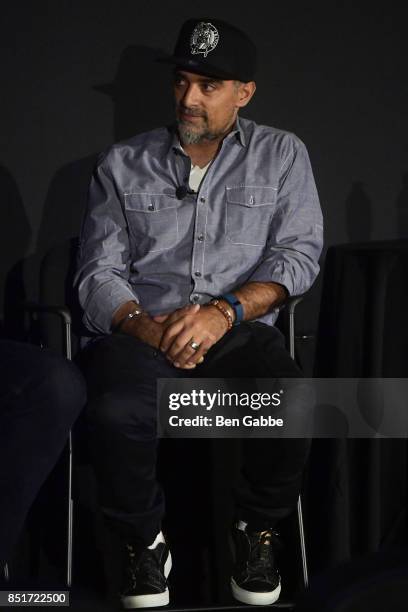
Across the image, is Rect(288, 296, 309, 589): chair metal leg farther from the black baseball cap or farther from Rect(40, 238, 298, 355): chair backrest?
the black baseball cap

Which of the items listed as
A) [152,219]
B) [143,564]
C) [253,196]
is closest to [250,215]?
[253,196]

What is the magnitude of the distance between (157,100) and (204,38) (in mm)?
465

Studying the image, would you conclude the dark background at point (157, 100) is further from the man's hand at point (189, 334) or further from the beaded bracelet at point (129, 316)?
the man's hand at point (189, 334)

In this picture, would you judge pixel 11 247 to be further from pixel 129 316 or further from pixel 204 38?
pixel 204 38

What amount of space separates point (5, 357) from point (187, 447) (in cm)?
96

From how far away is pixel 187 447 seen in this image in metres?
2.39

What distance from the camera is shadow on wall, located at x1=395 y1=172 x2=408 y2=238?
2721 millimetres

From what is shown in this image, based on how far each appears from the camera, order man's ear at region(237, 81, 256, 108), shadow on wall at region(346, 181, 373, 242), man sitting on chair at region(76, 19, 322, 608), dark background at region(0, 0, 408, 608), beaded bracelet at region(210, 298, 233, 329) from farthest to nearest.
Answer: shadow on wall at region(346, 181, 373, 242) < dark background at region(0, 0, 408, 608) < man's ear at region(237, 81, 256, 108) < beaded bracelet at region(210, 298, 233, 329) < man sitting on chair at region(76, 19, 322, 608)

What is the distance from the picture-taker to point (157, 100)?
2.63m

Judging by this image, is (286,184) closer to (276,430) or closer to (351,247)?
(351,247)

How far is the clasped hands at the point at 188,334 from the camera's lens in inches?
78.6

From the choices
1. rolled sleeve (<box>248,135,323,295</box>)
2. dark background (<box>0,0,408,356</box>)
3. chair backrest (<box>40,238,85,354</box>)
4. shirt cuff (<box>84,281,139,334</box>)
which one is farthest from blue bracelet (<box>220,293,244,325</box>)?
dark background (<box>0,0,408,356</box>)

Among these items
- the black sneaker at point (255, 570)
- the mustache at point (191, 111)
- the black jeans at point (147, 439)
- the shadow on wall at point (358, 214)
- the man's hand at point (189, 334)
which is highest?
the mustache at point (191, 111)

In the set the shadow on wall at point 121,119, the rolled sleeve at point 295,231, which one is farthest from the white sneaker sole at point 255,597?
the shadow on wall at point 121,119
